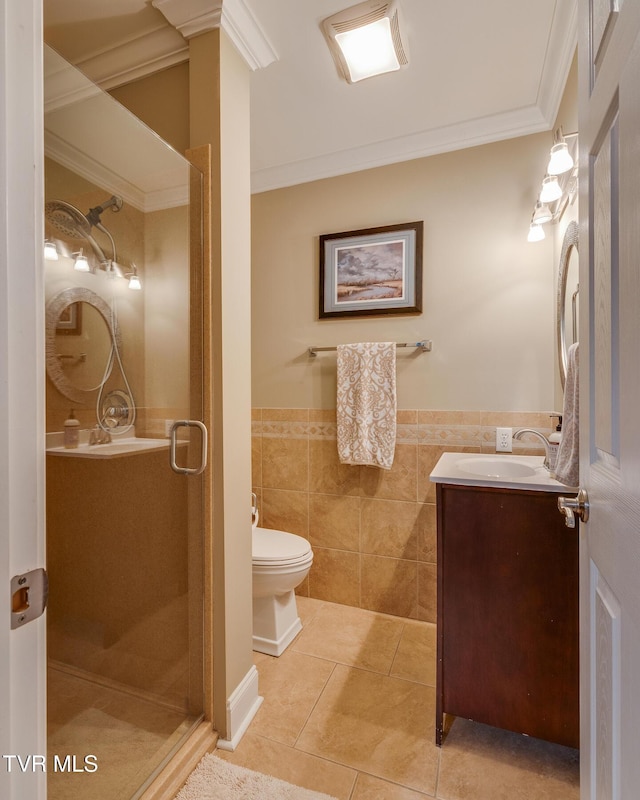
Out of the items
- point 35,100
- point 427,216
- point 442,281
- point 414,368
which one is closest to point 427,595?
point 414,368

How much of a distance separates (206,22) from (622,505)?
1.81 metres

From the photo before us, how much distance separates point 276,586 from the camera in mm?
1827

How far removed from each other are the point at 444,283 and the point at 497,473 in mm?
1024

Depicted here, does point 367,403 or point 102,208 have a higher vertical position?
point 102,208

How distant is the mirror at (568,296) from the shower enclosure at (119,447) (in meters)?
1.40

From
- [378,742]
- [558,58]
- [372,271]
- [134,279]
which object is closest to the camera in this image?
[134,279]

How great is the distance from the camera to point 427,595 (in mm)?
2156

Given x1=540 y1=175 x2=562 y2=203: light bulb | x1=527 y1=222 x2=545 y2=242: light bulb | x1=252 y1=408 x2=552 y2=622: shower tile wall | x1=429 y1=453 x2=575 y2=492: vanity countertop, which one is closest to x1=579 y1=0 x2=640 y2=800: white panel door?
x1=429 y1=453 x2=575 y2=492: vanity countertop

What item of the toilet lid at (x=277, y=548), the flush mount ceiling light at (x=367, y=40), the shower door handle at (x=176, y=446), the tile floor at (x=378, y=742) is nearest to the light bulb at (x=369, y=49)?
the flush mount ceiling light at (x=367, y=40)

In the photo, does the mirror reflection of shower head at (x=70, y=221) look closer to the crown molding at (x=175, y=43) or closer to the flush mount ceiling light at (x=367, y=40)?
the crown molding at (x=175, y=43)

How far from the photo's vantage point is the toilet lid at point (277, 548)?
5.89 ft

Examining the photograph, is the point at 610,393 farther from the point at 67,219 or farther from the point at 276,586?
the point at 276,586

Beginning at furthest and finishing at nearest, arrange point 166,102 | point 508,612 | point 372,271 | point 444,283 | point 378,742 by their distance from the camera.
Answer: point 372,271, point 444,283, point 166,102, point 378,742, point 508,612

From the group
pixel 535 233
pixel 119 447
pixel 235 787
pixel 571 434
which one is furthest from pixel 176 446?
pixel 535 233
